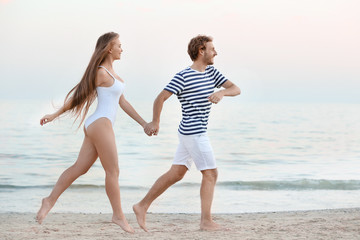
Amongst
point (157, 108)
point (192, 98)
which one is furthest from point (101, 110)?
point (192, 98)

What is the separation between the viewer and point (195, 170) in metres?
14.6

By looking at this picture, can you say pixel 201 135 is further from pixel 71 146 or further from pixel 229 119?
pixel 229 119

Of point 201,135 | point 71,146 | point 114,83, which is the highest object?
point 114,83

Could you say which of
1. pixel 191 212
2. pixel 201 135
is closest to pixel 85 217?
pixel 191 212

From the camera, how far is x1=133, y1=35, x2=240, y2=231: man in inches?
214

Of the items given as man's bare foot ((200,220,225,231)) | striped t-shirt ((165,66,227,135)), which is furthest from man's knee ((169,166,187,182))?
man's bare foot ((200,220,225,231))

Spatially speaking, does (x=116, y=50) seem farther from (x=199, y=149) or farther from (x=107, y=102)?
(x=199, y=149)

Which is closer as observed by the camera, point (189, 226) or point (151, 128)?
point (151, 128)

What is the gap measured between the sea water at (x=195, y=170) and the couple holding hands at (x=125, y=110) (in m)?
3.12

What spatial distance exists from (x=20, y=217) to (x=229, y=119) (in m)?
34.9

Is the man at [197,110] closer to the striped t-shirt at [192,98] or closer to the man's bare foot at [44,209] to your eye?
the striped t-shirt at [192,98]

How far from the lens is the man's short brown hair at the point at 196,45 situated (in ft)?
18.4

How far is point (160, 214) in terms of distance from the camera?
802cm

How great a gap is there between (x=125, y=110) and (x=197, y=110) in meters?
0.70
